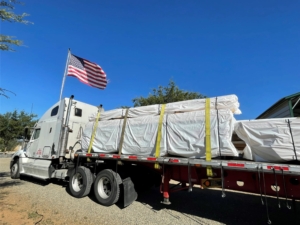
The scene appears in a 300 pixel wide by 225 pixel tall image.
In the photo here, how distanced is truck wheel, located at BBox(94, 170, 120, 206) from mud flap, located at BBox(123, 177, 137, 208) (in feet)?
0.81

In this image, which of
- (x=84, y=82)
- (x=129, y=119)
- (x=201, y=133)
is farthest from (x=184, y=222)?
(x=84, y=82)

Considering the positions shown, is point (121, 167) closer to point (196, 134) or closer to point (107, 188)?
point (107, 188)

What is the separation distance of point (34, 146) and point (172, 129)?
7.65 metres

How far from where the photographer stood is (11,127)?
27.8 metres

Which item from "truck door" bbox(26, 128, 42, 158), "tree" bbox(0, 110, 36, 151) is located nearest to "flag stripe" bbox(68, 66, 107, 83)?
"truck door" bbox(26, 128, 42, 158)

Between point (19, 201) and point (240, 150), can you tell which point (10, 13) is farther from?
point (240, 150)

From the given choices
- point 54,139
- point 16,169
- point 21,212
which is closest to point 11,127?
Result: point 16,169

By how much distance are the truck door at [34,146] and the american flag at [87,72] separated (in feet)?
11.8

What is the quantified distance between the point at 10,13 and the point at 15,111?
98.9 ft

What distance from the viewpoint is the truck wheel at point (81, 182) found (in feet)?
21.7

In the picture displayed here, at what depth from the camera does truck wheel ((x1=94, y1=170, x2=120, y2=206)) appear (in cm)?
580

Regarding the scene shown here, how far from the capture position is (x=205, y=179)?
15.4ft

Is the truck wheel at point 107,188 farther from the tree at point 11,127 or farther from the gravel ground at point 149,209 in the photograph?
the tree at point 11,127

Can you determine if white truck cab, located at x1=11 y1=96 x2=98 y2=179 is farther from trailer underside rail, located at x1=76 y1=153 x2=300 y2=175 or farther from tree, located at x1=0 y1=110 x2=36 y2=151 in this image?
tree, located at x1=0 y1=110 x2=36 y2=151
